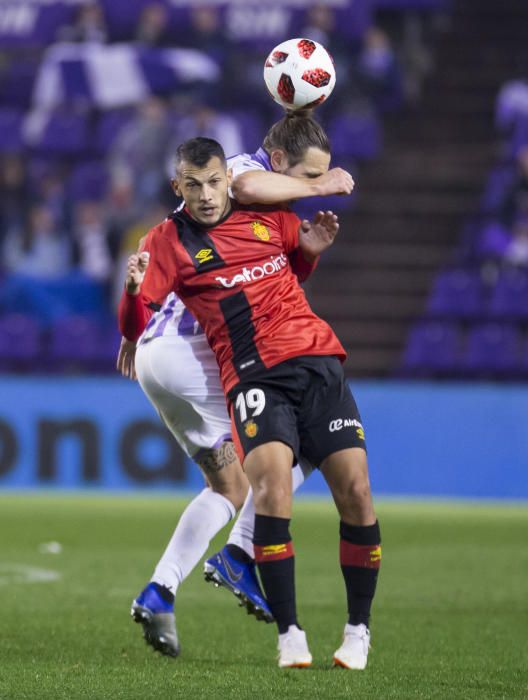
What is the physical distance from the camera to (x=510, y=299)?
1504cm

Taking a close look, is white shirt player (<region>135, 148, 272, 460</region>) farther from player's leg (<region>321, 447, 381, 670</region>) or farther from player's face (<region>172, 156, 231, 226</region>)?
player's leg (<region>321, 447, 381, 670</region>)

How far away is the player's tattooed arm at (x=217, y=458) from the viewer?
6.12 meters

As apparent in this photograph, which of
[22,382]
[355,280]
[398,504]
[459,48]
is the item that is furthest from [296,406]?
[459,48]

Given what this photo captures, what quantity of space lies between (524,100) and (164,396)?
39.5 feet

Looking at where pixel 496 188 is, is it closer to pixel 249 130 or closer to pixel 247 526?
pixel 249 130

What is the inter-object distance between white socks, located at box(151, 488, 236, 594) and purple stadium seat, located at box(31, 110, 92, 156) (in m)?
13.4

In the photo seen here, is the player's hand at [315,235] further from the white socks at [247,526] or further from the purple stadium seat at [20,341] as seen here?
the purple stadium seat at [20,341]

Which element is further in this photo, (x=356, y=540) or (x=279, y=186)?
(x=279, y=186)

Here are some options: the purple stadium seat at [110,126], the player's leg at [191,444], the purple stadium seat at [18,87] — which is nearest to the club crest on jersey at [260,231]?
the player's leg at [191,444]

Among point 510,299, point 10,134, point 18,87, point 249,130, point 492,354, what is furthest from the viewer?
point 18,87

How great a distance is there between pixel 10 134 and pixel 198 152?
46.5 feet

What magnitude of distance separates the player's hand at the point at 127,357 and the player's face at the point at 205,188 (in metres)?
0.59

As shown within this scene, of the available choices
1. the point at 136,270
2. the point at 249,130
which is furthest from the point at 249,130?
the point at 136,270

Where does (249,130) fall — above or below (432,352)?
above
